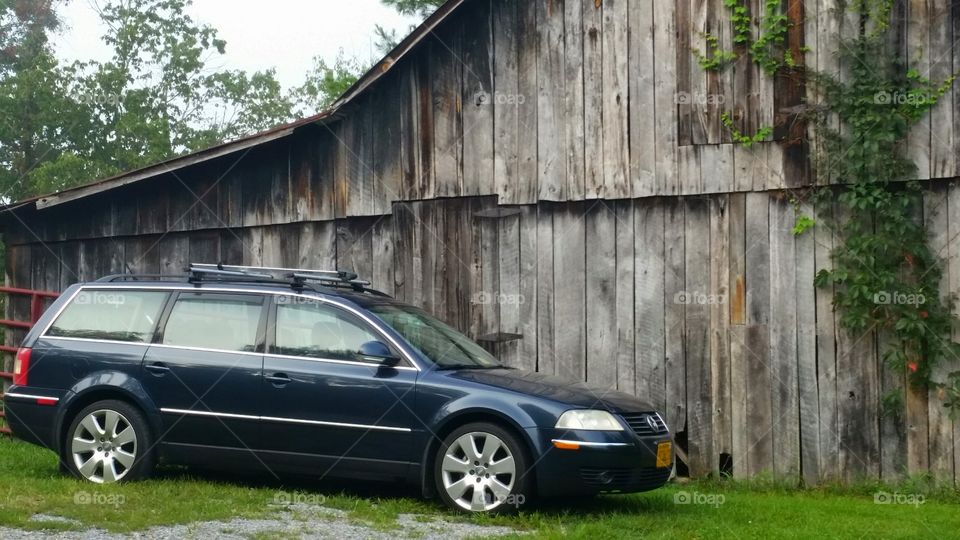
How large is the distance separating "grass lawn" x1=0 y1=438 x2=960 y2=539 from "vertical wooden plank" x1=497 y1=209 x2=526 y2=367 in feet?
8.11

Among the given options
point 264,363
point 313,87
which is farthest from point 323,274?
point 313,87

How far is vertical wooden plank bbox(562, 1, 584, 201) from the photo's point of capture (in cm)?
1176

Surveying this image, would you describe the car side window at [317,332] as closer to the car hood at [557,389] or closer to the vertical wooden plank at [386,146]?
the car hood at [557,389]

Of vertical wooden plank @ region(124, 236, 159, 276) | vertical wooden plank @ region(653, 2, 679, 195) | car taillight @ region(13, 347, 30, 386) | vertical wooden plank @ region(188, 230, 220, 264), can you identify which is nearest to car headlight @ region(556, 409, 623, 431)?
vertical wooden plank @ region(653, 2, 679, 195)

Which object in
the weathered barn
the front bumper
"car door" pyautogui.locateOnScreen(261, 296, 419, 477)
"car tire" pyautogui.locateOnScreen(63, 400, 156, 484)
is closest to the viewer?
the front bumper

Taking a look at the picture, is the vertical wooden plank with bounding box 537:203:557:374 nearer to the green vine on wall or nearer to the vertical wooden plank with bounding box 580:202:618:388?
the vertical wooden plank with bounding box 580:202:618:388

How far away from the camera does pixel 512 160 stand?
39.8ft

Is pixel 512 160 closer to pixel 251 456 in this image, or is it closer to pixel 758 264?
pixel 758 264

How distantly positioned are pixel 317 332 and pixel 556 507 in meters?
2.41

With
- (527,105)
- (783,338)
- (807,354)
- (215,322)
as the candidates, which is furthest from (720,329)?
(215,322)

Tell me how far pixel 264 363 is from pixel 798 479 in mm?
5051

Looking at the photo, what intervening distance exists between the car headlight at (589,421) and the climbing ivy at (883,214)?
3.17 metres

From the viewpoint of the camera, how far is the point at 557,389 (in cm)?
882

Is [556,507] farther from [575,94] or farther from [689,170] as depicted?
[575,94]
